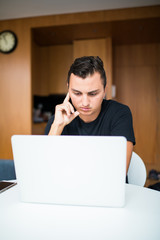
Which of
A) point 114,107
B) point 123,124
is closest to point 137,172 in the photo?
point 123,124

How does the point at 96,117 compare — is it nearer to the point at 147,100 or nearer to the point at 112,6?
the point at 112,6

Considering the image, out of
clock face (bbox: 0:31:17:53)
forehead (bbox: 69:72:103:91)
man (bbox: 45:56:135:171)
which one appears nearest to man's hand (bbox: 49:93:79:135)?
man (bbox: 45:56:135:171)

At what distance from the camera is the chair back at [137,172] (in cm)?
114

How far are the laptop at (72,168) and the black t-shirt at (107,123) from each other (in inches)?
23.0

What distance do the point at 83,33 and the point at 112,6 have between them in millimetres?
707

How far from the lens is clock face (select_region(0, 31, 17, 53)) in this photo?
3564mm

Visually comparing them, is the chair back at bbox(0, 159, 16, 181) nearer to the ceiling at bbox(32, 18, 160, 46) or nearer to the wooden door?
the ceiling at bbox(32, 18, 160, 46)

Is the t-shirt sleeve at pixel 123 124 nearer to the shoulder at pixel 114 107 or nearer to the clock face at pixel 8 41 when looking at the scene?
the shoulder at pixel 114 107

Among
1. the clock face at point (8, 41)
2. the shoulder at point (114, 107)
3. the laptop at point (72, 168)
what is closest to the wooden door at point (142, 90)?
the clock face at point (8, 41)

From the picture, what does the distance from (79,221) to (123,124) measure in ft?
2.34

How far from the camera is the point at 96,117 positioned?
4.59 ft

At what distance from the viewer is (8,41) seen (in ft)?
11.8

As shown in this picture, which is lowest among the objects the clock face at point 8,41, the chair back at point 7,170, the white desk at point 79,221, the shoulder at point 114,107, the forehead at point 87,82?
the chair back at point 7,170

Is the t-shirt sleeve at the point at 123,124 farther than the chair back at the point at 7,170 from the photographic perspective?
No
